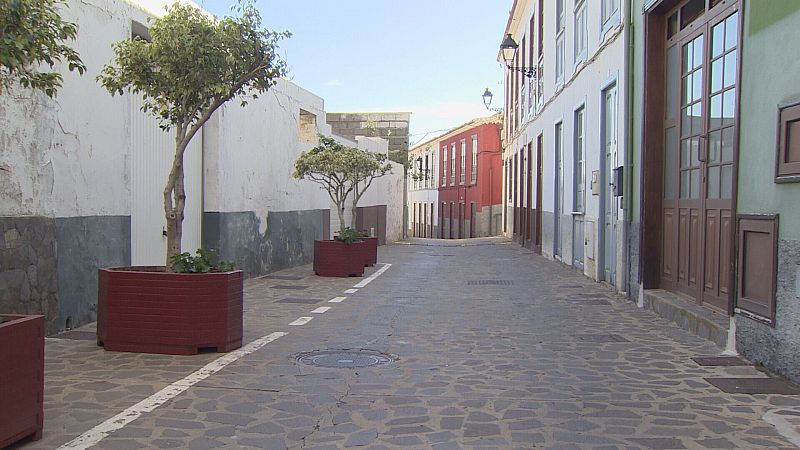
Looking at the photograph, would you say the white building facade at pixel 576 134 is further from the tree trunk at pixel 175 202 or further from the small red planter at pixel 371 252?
the tree trunk at pixel 175 202

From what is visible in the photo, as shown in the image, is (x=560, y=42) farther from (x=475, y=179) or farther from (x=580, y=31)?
(x=475, y=179)

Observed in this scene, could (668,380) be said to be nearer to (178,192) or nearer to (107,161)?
(178,192)

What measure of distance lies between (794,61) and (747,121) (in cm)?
88

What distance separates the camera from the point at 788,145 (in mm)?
5301

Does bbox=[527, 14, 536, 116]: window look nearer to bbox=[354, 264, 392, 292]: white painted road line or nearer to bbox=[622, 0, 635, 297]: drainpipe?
bbox=[354, 264, 392, 292]: white painted road line

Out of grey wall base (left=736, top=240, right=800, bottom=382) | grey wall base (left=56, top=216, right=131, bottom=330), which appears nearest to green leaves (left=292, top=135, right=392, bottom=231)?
grey wall base (left=56, top=216, right=131, bottom=330)

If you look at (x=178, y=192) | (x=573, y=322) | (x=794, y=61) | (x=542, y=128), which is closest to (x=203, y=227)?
(x=178, y=192)

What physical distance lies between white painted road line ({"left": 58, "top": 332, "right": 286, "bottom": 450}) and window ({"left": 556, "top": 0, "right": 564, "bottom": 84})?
12264mm

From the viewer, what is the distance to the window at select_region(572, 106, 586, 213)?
14.4 meters

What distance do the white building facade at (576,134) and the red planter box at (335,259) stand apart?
4416mm

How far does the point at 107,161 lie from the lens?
26.2 feet

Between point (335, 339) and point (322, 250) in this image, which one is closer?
point (335, 339)

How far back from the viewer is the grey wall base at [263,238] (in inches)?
457

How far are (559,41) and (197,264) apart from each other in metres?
12.9
